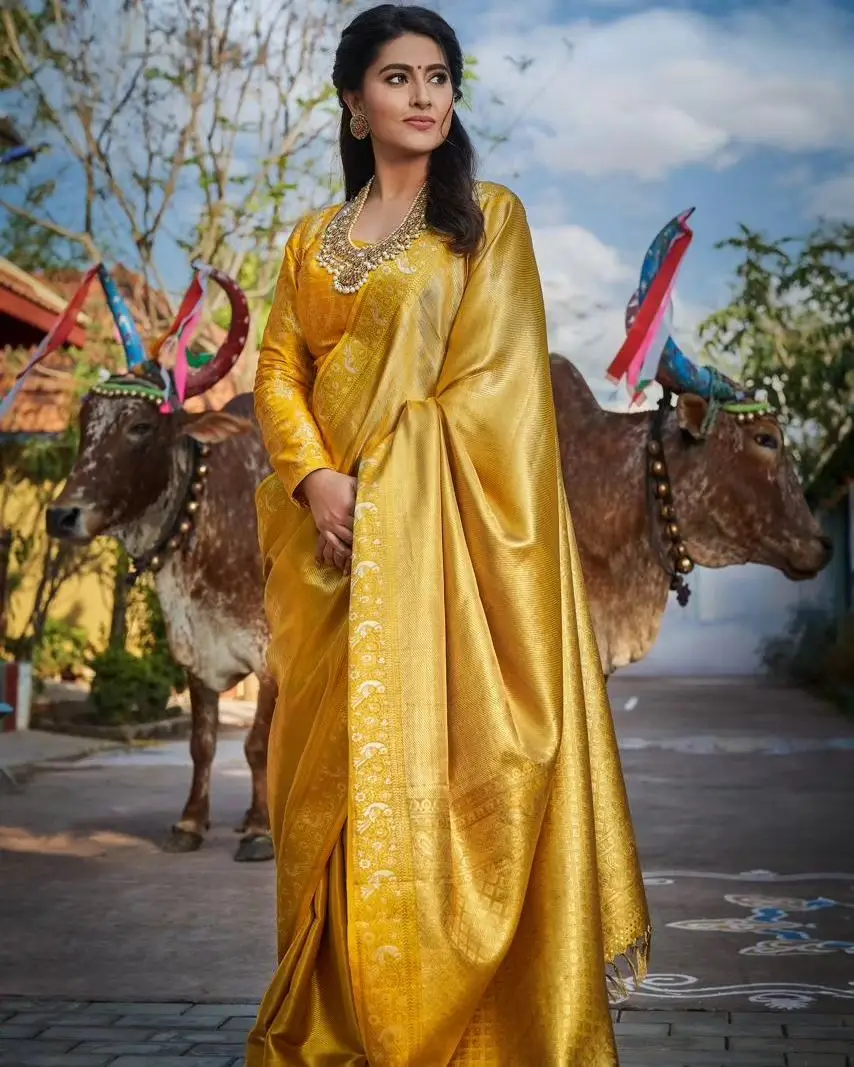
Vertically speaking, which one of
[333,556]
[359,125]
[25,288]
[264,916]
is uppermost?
[25,288]

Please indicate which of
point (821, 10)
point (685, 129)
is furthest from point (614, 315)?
point (821, 10)

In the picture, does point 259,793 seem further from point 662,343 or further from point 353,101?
point 353,101

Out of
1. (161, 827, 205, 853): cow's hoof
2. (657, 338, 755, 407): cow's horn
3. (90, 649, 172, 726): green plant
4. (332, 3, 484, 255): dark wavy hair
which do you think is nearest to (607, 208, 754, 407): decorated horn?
(657, 338, 755, 407): cow's horn

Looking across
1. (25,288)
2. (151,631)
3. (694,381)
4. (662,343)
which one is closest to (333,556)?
(662,343)

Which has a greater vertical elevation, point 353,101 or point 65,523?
A: point 353,101

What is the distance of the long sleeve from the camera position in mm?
2637

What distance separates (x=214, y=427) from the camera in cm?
595

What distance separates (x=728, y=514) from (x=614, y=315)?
12.0m

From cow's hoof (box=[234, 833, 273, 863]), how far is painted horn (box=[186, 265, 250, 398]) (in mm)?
1730

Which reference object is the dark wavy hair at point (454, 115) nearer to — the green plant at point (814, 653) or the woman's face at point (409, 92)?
the woman's face at point (409, 92)

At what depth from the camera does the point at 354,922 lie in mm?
2359

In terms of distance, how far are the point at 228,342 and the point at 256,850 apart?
194 cm

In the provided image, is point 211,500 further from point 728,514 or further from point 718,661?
point 718,661

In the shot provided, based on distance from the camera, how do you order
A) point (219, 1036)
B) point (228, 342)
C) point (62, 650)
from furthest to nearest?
point (62, 650) → point (228, 342) → point (219, 1036)
